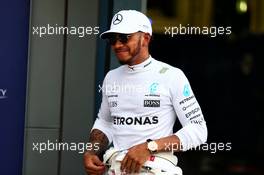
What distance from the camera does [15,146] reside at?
16.2ft

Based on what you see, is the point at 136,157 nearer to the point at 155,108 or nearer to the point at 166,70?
the point at 155,108

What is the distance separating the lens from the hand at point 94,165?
3586 mm

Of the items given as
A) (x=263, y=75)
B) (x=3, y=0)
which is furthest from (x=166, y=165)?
(x=263, y=75)

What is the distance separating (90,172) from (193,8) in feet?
13.5

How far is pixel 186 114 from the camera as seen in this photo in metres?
3.53

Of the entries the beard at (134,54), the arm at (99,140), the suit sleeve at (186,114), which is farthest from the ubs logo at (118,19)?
→ the arm at (99,140)

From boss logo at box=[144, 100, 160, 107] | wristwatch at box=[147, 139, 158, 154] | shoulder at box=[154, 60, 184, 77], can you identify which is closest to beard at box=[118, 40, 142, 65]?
shoulder at box=[154, 60, 184, 77]

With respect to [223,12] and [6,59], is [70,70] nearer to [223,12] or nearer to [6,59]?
[6,59]
